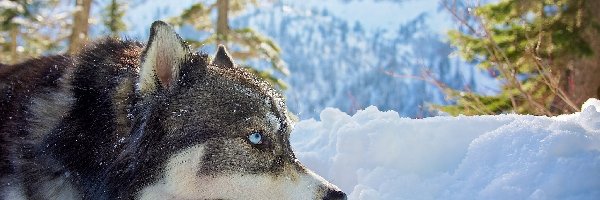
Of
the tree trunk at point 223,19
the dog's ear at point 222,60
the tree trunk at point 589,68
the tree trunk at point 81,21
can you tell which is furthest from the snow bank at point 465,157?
the tree trunk at point 81,21

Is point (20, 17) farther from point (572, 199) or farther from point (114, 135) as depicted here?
point (572, 199)

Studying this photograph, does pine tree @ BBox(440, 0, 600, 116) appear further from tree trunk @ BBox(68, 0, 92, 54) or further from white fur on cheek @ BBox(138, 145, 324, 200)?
tree trunk @ BBox(68, 0, 92, 54)

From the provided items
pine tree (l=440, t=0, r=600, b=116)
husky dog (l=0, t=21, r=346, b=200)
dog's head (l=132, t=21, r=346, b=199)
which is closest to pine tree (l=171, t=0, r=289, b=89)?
pine tree (l=440, t=0, r=600, b=116)

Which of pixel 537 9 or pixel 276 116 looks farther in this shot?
pixel 537 9

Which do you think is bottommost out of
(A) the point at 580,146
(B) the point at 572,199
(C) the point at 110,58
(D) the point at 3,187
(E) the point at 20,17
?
(D) the point at 3,187

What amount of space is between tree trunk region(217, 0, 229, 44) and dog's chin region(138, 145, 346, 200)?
47.6 feet

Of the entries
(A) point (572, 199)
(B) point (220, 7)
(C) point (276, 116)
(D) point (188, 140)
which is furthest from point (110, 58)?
(B) point (220, 7)

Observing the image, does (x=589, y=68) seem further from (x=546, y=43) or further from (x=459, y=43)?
(x=459, y=43)

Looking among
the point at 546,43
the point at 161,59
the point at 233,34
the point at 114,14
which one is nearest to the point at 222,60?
the point at 161,59

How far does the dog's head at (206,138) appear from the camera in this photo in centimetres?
299

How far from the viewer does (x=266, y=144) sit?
314 centimetres

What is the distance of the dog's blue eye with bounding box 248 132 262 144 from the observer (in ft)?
10.1

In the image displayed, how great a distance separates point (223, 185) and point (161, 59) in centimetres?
69

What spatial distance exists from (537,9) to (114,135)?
8121 mm
